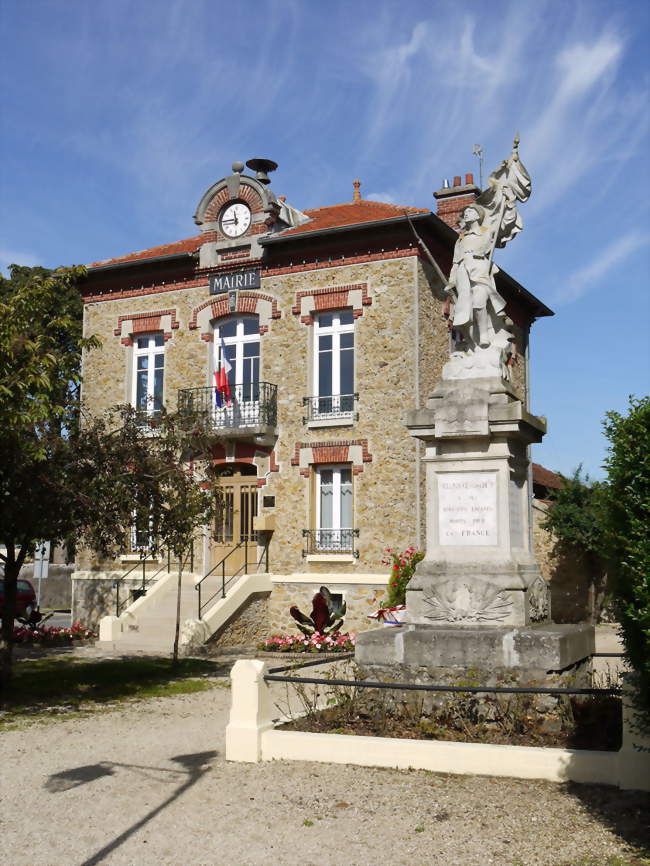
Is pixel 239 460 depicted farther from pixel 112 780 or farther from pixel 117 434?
pixel 112 780

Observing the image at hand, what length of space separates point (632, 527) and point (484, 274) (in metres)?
4.92

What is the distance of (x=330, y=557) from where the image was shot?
1952cm

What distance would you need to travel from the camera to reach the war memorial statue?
8.38 metres

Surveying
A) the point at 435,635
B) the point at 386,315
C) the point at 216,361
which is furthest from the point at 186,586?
the point at 435,635

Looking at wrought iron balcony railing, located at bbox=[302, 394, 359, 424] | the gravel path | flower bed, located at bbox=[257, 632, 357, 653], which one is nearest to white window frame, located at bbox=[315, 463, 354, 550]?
wrought iron balcony railing, located at bbox=[302, 394, 359, 424]

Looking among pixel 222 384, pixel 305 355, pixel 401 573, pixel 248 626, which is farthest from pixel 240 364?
pixel 401 573

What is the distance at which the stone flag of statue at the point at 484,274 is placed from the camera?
31.7ft

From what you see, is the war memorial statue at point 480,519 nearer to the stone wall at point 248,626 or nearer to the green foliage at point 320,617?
the green foliage at point 320,617

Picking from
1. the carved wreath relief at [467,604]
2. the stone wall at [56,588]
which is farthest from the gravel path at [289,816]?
the stone wall at [56,588]

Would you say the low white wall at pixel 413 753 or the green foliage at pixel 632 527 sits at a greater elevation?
the green foliage at pixel 632 527

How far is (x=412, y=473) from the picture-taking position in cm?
1888

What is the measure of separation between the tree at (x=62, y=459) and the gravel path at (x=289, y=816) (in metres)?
Result: 4.04

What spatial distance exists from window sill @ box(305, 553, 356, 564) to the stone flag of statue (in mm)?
9970

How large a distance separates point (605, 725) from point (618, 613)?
2287 millimetres
